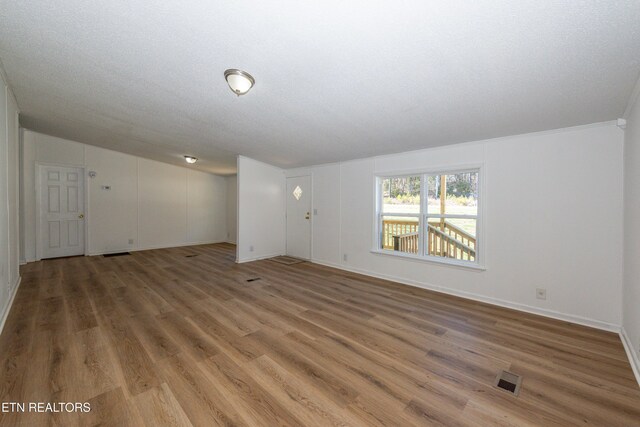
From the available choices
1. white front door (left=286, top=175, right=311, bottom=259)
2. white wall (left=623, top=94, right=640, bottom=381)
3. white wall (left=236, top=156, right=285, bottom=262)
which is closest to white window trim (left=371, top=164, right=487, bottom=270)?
white wall (left=623, top=94, right=640, bottom=381)

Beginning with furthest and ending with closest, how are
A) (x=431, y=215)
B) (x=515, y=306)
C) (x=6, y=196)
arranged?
1. (x=431, y=215)
2. (x=515, y=306)
3. (x=6, y=196)

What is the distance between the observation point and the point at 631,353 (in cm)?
216

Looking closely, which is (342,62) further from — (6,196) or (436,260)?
(6,196)

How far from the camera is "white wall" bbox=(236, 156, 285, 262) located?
5738 millimetres

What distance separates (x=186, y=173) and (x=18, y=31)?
6.11 metres

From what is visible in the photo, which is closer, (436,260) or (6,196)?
(6,196)

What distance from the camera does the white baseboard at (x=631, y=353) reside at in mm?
1948

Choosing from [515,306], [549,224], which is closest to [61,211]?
[515,306]

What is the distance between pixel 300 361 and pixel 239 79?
257 cm

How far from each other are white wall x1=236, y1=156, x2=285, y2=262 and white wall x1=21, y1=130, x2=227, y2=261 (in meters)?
3.29

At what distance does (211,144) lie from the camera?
5.01 meters

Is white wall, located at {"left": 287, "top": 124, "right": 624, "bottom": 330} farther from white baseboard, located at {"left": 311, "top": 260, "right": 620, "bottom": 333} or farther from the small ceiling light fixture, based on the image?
the small ceiling light fixture

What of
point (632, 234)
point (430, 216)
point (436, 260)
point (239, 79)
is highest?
point (239, 79)

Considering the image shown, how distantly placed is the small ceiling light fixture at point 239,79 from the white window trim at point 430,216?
2838 mm
